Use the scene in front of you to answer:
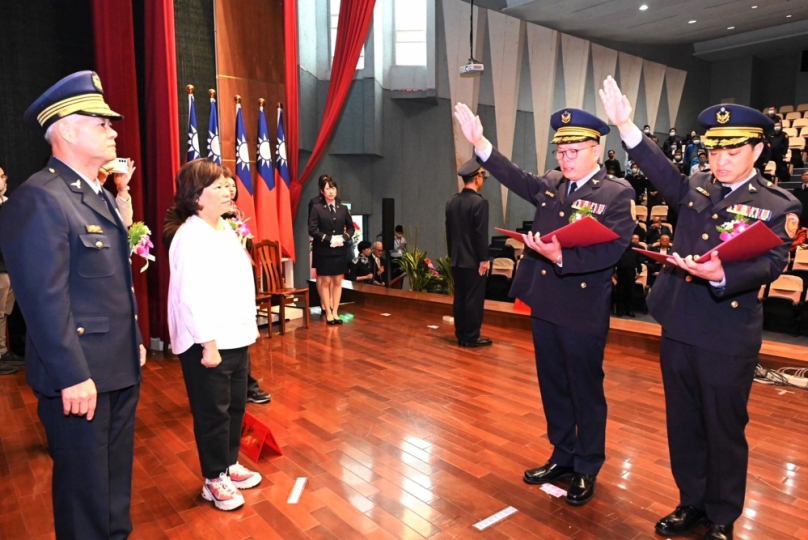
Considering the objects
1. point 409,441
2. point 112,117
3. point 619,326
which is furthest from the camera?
point 619,326

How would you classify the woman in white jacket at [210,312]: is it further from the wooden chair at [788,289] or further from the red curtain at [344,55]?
the wooden chair at [788,289]

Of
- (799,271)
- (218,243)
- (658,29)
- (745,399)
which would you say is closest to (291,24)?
(218,243)

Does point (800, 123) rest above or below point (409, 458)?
above

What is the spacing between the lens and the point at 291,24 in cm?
587

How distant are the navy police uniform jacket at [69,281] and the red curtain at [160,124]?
328 centimetres

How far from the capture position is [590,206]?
7.41 ft

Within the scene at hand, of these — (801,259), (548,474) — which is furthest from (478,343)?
(801,259)

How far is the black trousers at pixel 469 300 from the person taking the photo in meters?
5.03

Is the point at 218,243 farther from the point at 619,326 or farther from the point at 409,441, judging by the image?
the point at 619,326

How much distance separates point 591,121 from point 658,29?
13915 mm

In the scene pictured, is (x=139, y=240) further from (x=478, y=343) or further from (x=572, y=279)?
(x=478, y=343)

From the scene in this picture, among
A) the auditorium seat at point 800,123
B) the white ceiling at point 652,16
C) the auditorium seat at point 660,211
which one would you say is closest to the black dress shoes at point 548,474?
the auditorium seat at point 660,211

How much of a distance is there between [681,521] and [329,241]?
4253 millimetres

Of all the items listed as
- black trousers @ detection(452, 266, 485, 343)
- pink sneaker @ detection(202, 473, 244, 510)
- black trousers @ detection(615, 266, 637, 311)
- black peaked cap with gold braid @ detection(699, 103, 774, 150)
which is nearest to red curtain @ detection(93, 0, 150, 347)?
black trousers @ detection(452, 266, 485, 343)
